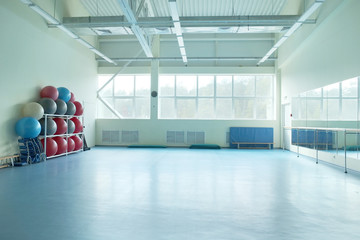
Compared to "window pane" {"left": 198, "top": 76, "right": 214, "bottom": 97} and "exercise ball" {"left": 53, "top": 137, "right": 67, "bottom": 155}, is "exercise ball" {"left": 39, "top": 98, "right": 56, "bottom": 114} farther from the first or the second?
"window pane" {"left": 198, "top": 76, "right": 214, "bottom": 97}

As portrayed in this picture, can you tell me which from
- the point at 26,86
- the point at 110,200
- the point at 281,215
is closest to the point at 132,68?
the point at 26,86

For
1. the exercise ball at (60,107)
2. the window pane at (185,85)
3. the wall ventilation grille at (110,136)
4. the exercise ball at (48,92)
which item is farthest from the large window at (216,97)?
the exercise ball at (48,92)

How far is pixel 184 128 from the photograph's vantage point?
11.5 meters

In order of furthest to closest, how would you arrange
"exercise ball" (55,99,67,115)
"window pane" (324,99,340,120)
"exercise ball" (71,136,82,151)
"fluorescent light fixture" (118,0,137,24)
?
"exercise ball" (71,136,82,151)
"exercise ball" (55,99,67,115)
"window pane" (324,99,340,120)
"fluorescent light fixture" (118,0,137,24)

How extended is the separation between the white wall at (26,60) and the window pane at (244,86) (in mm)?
7040

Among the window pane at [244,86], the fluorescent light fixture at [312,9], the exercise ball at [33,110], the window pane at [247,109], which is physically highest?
the fluorescent light fixture at [312,9]

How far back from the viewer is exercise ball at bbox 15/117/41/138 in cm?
623

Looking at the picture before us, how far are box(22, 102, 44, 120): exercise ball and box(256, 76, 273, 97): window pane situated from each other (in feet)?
29.3

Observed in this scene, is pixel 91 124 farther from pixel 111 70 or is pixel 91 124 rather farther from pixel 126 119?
pixel 111 70

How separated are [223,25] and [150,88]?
213 inches

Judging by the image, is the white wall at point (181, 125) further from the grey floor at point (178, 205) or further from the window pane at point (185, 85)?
the grey floor at point (178, 205)

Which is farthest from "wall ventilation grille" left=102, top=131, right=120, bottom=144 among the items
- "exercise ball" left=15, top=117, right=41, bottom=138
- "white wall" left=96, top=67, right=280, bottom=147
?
"exercise ball" left=15, top=117, right=41, bottom=138

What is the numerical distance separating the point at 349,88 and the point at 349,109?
480mm

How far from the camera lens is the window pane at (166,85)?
38.5ft
